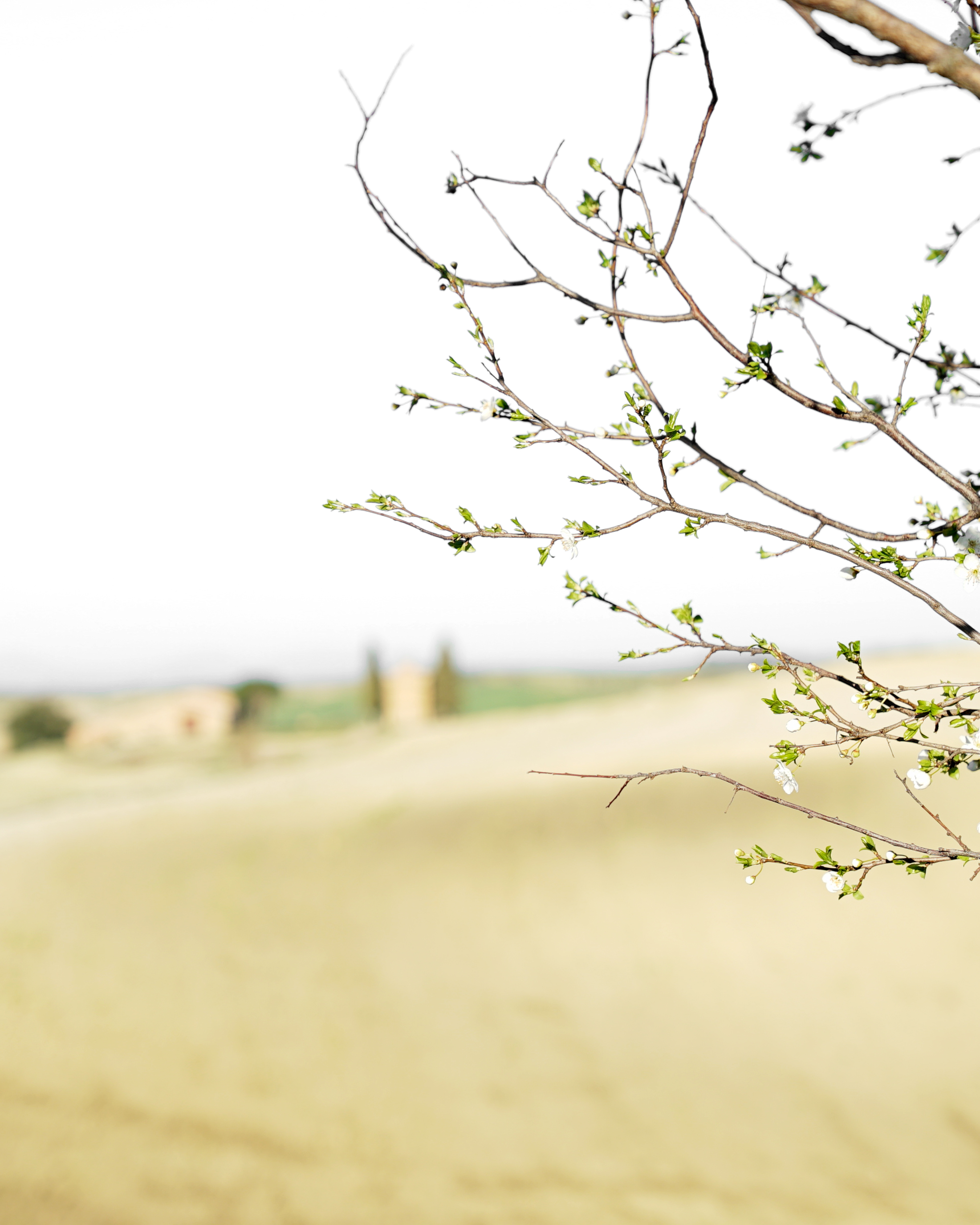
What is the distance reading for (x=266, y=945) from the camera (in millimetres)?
8023

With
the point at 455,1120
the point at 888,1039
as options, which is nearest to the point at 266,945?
the point at 455,1120

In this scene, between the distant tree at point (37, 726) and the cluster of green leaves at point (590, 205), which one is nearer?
the cluster of green leaves at point (590, 205)

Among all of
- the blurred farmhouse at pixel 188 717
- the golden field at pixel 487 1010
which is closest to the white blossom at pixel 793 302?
the golden field at pixel 487 1010

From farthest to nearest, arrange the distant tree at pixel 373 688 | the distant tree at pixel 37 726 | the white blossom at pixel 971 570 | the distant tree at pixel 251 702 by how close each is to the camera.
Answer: the distant tree at pixel 373 688 → the distant tree at pixel 251 702 → the distant tree at pixel 37 726 → the white blossom at pixel 971 570

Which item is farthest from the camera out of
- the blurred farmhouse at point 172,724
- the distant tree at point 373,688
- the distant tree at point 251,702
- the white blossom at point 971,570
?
the distant tree at point 373,688

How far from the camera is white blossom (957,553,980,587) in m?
1.95

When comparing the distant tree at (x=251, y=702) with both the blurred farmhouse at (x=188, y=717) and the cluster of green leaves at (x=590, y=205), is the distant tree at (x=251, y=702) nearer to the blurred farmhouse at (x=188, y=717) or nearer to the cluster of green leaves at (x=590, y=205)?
the blurred farmhouse at (x=188, y=717)

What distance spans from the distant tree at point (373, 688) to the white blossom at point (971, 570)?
1087 inches

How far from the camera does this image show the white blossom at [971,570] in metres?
1.95

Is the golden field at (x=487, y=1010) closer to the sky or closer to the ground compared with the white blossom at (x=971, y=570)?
closer to the ground

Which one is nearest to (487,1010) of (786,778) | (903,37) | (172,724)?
(786,778)

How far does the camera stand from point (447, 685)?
29.7 meters

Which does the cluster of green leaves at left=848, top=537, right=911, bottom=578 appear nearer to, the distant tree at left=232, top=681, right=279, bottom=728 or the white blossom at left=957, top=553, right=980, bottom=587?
the white blossom at left=957, top=553, right=980, bottom=587

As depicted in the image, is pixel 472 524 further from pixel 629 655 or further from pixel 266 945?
pixel 266 945
